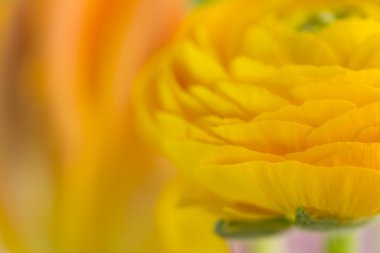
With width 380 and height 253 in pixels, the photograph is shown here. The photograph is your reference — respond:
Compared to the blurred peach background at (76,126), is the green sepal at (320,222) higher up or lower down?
lower down

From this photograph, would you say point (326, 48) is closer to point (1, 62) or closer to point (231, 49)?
point (231, 49)

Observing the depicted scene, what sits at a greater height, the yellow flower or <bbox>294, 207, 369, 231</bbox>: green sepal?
the yellow flower

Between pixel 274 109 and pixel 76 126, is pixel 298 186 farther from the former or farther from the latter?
pixel 76 126

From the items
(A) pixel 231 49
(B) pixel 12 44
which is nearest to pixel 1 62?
(B) pixel 12 44

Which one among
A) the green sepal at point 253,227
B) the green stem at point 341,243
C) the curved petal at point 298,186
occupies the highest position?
the green stem at point 341,243

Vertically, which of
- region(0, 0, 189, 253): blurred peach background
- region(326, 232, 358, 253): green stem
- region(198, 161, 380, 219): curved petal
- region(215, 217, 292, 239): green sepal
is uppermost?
region(0, 0, 189, 253): blurred peach background
